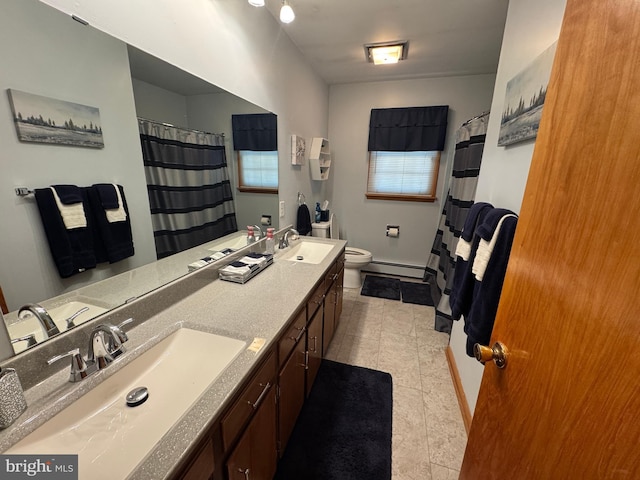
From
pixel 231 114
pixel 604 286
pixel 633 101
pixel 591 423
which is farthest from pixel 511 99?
pixel 231 114

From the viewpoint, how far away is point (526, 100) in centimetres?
117

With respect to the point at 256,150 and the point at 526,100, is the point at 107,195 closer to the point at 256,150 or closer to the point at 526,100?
the point at 256,150

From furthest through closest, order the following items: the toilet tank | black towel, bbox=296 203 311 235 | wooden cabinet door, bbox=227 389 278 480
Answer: the toilet tank < black towel, bbox=296 203 311 235 < wooden cabinet door, bbox=227 389 278 480

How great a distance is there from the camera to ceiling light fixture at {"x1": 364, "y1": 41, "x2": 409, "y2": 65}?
2.34m

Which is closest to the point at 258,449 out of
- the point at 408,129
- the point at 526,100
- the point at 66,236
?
the point at 66,236

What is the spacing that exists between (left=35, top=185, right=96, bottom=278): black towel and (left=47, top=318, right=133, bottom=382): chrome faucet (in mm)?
248

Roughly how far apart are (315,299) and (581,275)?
4.18ft

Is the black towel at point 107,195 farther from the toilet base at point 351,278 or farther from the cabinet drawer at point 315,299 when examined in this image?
the toilet base at point 351,278

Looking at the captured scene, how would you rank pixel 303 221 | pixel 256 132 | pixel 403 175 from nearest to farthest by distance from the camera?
pixel 256 132 → pixel 303 221 → pixel 403 175

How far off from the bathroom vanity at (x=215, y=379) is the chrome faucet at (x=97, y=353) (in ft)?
0.07

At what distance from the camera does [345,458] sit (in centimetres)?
140

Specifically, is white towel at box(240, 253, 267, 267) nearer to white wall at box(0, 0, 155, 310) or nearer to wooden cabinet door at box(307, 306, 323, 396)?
wooden cabinet door at box(307, 306, 323, 396)

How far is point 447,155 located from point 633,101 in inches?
124

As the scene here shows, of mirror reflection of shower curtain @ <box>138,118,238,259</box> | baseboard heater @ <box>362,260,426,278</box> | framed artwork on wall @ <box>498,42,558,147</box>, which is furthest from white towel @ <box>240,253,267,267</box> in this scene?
baseboard heater @ <box>362,260,426,278</box>
